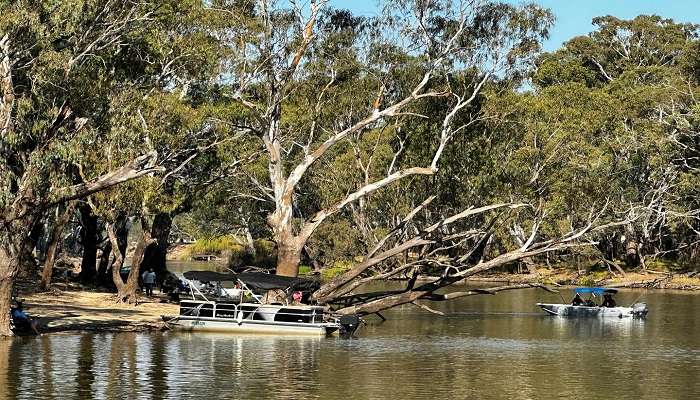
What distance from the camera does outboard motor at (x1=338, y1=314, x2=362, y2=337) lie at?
1662 inches

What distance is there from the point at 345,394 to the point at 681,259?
67184mm

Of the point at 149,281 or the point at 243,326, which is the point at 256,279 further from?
the point at 149,281

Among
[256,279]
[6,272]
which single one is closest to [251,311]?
[256,279]

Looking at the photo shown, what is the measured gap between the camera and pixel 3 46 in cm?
3109

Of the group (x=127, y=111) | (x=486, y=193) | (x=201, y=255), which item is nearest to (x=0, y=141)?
(x=127, y=111)

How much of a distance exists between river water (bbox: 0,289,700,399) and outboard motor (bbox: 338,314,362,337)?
0.55 metres

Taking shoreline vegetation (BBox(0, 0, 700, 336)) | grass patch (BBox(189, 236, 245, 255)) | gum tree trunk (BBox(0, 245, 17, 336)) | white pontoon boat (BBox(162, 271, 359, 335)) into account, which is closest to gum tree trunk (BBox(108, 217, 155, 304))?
shoreline vegetation (BBox(0, 0, 700, 336))

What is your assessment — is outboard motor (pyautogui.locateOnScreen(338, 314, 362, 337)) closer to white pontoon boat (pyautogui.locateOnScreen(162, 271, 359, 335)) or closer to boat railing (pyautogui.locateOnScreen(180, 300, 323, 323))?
white pontoon boat (pyautogui.locateOnScreen(162, 271, 359, 335))

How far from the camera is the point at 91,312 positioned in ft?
142

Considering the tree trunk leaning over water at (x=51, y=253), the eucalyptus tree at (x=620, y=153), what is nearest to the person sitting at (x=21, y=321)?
the tree trunk leaning over water at (x=51, y=253)

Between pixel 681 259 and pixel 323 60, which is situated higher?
pixel 323 60

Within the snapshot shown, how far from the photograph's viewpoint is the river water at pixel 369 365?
27.5 metres

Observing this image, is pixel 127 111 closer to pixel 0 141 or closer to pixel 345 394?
pixel 0 141

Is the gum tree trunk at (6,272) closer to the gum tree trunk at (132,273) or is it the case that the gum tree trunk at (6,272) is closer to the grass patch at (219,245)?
the gum tree trunk at (132,273)
